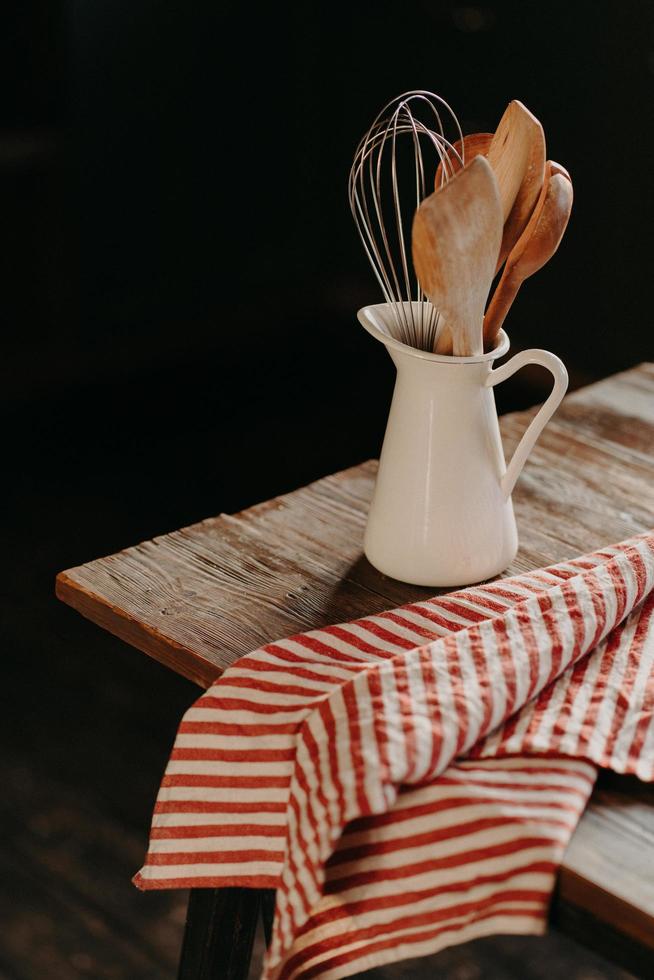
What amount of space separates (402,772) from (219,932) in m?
0.24

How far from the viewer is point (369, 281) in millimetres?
1896

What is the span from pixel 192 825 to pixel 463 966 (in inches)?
32.5

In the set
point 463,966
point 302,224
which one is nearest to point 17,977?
point 463,966

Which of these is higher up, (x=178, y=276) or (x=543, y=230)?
(x=543, y=230)

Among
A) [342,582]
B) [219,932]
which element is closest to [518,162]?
[342,582]

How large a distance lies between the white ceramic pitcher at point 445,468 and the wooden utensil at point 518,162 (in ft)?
0.28

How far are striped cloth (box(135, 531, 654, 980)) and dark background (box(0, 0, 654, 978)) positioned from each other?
83cm

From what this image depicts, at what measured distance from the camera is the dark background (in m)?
1.51

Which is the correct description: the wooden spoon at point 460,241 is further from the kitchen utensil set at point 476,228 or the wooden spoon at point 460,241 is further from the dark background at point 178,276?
the dark background at point 178,276

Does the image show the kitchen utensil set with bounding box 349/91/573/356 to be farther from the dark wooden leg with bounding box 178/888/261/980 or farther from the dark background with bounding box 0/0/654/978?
the dark background with bounding box 0/0/654/978

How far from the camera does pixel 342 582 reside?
0.82m

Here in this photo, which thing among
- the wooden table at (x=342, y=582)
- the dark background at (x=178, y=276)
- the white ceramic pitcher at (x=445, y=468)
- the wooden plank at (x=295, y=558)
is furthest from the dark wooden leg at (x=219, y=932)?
the dark background at (x=178, y=276)

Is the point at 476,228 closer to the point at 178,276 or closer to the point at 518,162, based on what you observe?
the point at 518,162

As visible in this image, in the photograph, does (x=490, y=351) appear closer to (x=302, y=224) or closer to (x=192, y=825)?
(x=192, y=825)
